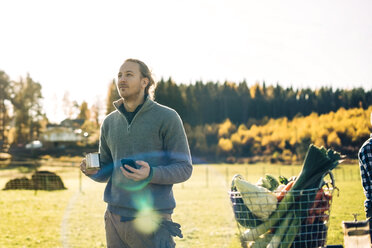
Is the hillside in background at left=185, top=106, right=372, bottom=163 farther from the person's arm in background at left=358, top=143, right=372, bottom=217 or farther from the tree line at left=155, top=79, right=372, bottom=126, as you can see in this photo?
the person's arm in background at left=358, top=143, right=372, bottom=217

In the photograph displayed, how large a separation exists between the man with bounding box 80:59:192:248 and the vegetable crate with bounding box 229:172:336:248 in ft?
2.87

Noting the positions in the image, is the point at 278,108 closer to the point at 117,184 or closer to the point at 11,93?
the point at 11,93

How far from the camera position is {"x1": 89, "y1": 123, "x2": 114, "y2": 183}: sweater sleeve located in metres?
3.87

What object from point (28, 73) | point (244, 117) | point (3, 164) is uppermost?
point (28, 73)

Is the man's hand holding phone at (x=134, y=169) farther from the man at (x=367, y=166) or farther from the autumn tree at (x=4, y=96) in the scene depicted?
the autumn tree at (x=4, y=96)

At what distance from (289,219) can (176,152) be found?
1180 millimetres

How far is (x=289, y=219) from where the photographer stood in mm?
2646

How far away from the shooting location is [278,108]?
248ft

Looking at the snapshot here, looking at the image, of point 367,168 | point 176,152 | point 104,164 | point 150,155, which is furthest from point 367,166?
point 104,164

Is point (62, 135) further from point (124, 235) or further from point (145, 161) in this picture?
point (145, 161)

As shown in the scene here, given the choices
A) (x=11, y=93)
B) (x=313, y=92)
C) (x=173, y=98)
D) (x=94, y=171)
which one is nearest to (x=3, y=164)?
(x=11, y=93)

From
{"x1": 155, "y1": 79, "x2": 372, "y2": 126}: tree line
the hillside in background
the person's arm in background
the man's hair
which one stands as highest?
{"x1": 155, "y1": 79, "x2": 372, "y2": 126}: tree line

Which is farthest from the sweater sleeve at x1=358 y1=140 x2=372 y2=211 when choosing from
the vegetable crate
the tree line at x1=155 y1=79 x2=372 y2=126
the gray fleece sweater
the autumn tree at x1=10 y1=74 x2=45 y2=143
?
the autumn tree at x1=10 y1=74 x2=45 y2=143

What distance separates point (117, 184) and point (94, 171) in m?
0.24
